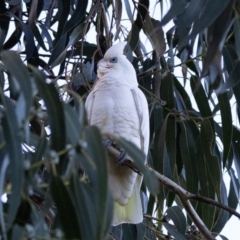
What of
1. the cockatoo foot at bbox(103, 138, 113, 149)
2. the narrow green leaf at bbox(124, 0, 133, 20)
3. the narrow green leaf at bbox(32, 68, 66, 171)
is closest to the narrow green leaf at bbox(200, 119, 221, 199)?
Answer: the cockatoo foot at bbox(103, 138, 113, 149)

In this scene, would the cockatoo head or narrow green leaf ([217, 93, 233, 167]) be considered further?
the cockatoo head

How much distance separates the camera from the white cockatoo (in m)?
1.83

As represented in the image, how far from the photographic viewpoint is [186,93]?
2.09 m

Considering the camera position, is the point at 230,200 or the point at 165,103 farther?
the point at 230,200

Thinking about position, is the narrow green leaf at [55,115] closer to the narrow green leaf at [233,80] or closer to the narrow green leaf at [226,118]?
the narrow green leaf at [233,80]

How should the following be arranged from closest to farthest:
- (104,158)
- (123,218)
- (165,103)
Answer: (104,158) < (123,218) < (165,103)

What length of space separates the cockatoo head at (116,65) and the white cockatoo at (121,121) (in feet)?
0.08

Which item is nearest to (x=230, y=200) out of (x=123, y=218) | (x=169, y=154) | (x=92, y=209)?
(x=169, y=154)

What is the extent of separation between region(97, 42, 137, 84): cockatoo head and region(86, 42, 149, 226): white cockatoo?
0.08ft

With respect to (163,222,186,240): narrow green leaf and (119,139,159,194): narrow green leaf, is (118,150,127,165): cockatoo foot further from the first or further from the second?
(119,139,159,194): narrow green leaf

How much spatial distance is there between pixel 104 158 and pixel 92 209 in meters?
0.13

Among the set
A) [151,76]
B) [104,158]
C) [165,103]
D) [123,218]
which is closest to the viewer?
[104,158]

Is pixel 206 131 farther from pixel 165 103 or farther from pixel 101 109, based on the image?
pixel 101 109

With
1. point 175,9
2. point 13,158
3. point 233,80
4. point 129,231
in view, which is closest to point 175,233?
point 129,231
